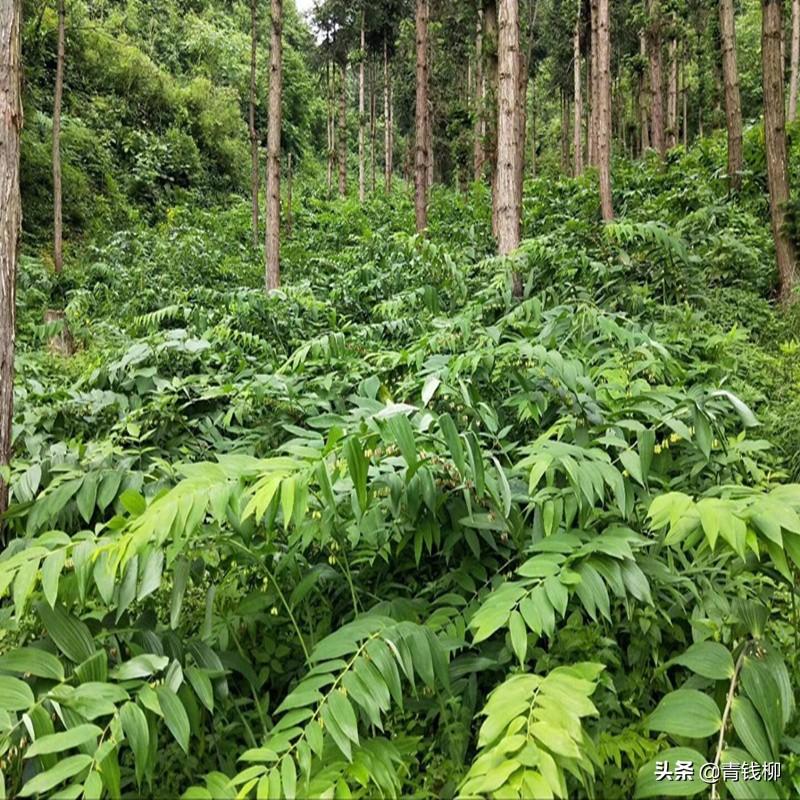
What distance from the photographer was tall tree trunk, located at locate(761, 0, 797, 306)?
23.1 ft

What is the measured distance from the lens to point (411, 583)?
8.36ft

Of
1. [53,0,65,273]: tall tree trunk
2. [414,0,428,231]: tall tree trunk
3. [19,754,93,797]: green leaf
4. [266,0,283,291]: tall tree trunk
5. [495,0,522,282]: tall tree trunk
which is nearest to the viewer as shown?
[19,754,93,797]: green leaf

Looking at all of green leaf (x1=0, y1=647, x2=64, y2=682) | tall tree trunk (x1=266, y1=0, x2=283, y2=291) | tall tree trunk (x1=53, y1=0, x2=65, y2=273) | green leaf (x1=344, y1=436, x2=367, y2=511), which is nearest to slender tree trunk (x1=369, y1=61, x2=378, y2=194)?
tall tree trunk (x1=53, y1=0, x2=65, y2=273)

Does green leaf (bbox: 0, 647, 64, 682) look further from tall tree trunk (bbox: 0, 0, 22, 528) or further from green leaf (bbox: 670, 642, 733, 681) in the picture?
green leaf (bbox: 670, 642, 733, 681)

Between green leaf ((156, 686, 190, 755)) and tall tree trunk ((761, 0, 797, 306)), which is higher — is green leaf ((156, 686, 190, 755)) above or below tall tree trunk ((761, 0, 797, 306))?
below

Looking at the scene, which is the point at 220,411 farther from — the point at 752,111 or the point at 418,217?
the point at 752,111

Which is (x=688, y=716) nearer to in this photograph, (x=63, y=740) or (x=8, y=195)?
(x=63, y=740)

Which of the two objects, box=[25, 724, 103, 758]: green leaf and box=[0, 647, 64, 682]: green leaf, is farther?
A: box=[0, 647, 64, 682]: green leaf

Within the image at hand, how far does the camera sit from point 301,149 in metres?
32.6

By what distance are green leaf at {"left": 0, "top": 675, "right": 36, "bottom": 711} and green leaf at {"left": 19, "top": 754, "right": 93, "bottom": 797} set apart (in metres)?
0.23

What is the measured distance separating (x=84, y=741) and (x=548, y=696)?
1.17m

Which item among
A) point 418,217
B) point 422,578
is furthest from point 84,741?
point 418,217

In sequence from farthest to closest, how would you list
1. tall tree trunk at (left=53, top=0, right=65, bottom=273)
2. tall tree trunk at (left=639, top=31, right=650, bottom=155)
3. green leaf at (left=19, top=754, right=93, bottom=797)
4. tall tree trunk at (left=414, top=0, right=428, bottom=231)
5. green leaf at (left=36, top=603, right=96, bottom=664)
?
tall tree trunk at (left=639, top=31, right=650, bottom=155) → tall tree trunk at (left=53, top=0, right=65, bottom=273) → tall tree trunk at (left=414, top=0, right=428, bottom=231) → green leaf at (left=36, top=603, right=96, bottom=664) → green leaf at (left=19, top=754, right=93, bottom=797)

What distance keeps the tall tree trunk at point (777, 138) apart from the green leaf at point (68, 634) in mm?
7482
